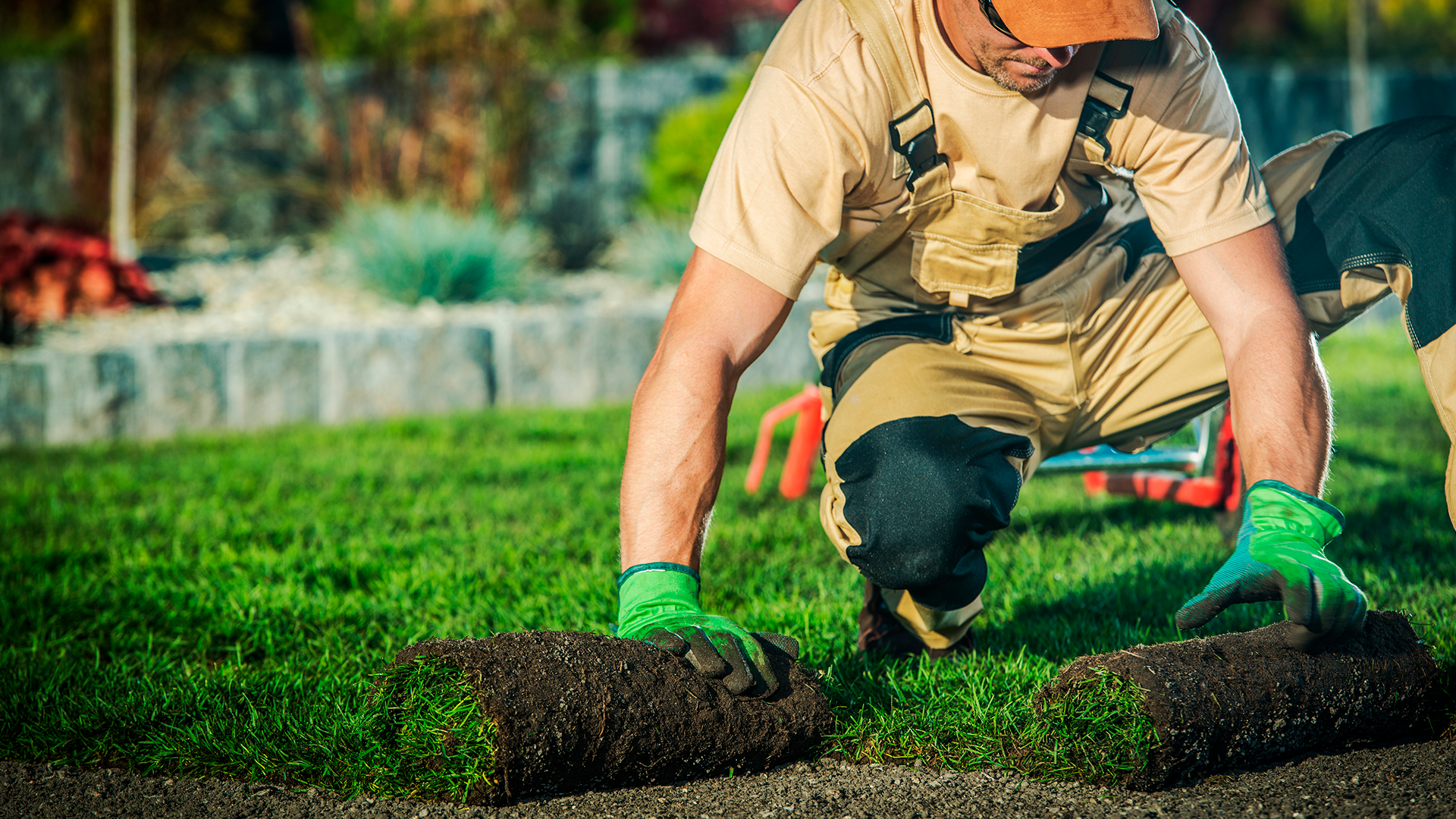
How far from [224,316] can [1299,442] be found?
5940 mm

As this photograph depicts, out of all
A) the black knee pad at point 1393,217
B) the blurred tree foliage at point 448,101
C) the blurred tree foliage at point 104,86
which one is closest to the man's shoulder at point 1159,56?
the black knee pad at point 1393,217

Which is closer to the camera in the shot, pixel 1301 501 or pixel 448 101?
pixel 1301 501

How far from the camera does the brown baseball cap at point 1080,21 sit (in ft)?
7.40

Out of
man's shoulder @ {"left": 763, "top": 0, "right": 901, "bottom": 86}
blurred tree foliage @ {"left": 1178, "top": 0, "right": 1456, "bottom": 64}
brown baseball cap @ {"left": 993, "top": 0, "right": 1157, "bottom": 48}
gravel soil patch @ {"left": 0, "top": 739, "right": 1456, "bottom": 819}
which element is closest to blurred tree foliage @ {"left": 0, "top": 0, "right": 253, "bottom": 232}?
gravel soil patch @ {"left": 0, "top": 739, "right": 1456, "bottom": 819}

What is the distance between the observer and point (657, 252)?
7.60 m

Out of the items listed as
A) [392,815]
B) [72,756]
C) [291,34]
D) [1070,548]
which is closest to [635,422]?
[392,815]

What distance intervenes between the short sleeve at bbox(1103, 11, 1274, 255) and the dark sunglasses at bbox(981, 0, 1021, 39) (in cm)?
30

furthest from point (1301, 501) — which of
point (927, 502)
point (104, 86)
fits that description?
point (104, 86)

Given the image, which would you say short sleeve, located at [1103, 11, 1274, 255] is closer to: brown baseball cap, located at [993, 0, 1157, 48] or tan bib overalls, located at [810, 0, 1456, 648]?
tan bib overalls, located at [810, 0, 1456, 648]

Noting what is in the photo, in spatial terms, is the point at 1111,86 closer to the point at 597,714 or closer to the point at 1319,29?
the point at 597,714

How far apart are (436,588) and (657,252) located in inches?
182

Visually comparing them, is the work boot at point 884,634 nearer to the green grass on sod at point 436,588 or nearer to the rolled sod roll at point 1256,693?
the green grass on sod at point 436,588

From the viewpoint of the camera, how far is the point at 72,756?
2.31 m

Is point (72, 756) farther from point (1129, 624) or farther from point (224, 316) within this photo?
point (224, 316)
